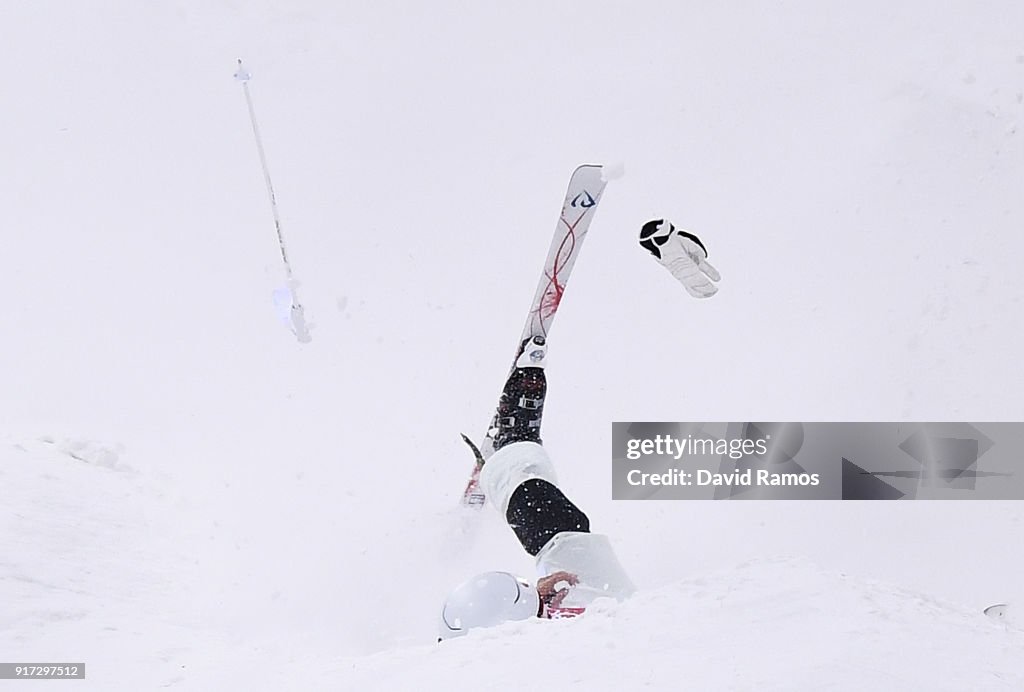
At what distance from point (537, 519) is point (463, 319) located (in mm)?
3672

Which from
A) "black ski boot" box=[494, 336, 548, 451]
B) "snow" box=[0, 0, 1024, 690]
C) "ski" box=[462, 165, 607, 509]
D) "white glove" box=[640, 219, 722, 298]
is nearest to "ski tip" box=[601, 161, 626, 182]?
"ski" box=[462, 165, 607, 509]

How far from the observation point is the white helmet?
3307mm

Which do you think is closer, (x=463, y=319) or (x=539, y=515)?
(x=539, y=515)

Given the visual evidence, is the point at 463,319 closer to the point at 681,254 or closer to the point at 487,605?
the point at 681,254

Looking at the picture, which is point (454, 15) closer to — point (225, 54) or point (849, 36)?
point (225, 54)

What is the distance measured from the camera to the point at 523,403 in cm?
522

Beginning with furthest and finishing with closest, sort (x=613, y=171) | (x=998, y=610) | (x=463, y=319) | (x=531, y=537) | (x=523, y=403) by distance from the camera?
1. (x=463, y=319)
2. (x=523, y=403)
3. (x=613, y=171)
4. (x=998, y=610)
5. (x=531, y=537)

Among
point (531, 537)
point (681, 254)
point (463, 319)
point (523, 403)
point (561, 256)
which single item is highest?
point (463, 319)

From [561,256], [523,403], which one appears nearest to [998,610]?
[523,403]

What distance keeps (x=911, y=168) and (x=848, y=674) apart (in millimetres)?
6976

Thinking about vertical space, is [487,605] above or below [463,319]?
below

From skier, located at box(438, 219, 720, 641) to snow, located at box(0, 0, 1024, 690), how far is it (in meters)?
0.46

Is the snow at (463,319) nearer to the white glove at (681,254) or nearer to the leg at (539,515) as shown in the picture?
the leg at (539,515)

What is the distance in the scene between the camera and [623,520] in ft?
18.6
